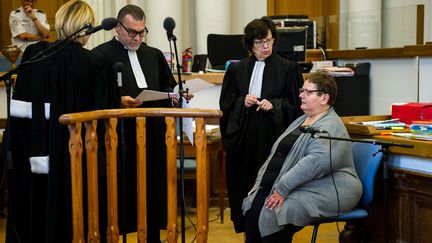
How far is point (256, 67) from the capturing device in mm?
3893

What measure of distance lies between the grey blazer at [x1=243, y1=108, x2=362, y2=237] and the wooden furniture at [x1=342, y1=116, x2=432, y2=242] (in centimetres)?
29

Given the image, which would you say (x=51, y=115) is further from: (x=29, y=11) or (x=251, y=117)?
(x=29, y=11)

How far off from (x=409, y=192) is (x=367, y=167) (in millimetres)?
247

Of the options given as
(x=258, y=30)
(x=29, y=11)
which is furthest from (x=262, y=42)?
(x=29, y=11)

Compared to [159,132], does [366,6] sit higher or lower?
higher

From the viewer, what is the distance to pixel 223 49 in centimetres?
676

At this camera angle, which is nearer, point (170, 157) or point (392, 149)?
point (170, 157)

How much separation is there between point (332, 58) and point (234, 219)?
2.35 meters

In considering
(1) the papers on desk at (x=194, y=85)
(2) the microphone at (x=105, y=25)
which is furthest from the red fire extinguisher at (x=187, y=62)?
(2) the microphone at (x=105, y=25)

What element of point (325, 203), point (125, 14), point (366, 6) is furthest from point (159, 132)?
point (366, 6)

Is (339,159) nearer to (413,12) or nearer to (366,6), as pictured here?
(413,12)

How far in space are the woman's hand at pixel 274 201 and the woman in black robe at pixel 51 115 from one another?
0.91 m

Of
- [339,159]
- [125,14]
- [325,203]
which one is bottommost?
[325,203]

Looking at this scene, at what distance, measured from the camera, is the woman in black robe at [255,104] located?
3779 mm
